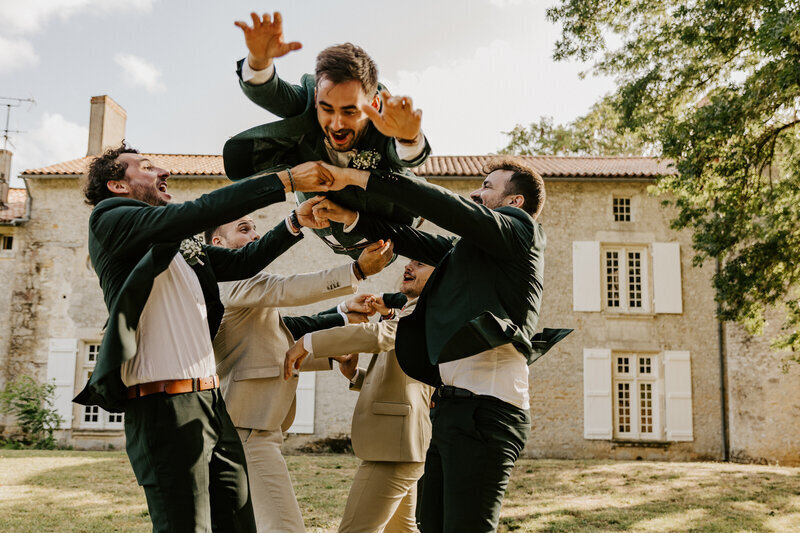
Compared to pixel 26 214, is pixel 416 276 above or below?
below

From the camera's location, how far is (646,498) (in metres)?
9.99

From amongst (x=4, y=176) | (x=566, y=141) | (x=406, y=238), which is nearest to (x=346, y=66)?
(x=406, y=238)

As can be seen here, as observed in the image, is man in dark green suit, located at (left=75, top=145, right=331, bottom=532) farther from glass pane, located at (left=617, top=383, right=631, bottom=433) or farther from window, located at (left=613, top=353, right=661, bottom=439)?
glass pane, located at (left=617, top=383, right=631, bottom=433)

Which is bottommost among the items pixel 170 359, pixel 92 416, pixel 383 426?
pixel 92 416

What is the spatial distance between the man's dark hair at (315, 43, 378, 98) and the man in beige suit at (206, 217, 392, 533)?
43.9 inches

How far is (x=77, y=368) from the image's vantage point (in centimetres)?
1780

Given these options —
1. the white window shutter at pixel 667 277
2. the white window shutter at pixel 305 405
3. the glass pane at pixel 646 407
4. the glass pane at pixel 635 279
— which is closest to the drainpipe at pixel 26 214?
the white window shutter at pixel 305 405

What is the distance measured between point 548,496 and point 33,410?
510 inches

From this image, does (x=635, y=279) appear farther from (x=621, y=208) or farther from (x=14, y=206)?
(x=14, y=206)

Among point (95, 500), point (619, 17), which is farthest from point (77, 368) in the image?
point (619, 17)

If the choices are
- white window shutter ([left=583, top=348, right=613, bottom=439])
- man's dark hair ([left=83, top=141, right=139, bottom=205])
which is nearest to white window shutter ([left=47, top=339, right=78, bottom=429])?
white window shutter ([left=583, top=348, right=613, bottom=439])

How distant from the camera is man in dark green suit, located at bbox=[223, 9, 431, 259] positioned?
2.95m

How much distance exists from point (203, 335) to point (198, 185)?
15989 mm

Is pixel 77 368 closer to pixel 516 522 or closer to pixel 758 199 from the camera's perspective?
pixel 516 522
